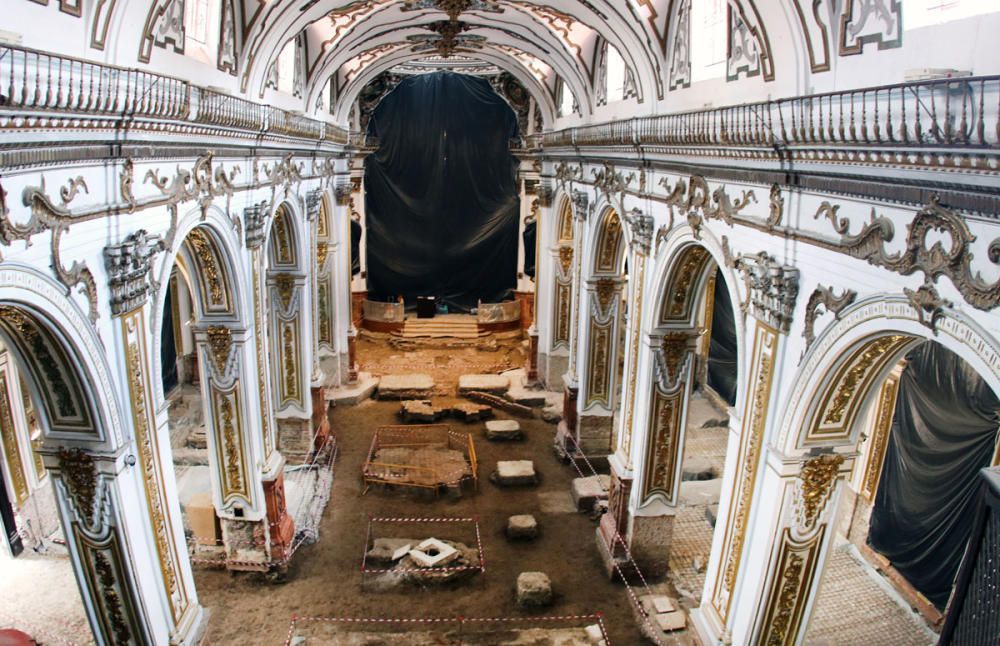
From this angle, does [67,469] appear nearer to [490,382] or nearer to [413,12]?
[413,12]

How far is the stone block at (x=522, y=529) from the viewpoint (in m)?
A: 11.6

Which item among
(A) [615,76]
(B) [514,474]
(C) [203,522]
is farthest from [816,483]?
(C) [203,522]

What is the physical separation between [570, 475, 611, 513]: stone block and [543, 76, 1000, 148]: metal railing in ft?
23.5

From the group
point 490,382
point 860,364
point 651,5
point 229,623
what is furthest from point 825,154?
point 490,382

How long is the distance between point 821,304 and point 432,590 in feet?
23.0

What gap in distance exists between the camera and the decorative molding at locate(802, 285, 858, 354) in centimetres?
516

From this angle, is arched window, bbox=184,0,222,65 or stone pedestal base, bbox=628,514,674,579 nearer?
arched window, bbox=184,0,222,65

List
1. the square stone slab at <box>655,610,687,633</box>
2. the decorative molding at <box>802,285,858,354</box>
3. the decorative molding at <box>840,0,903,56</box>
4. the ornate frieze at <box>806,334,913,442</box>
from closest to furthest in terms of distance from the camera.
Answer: the decorative molding at <box>840,0,903,56</box>
the decorative molding at <box>802,285,858,354</box>
the ornate frieze at <box>806,334,913,442</box>
the square stone slab at <box>655,610,687,633</box>

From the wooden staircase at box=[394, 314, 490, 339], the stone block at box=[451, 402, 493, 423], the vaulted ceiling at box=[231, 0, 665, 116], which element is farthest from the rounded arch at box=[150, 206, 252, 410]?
the wooden staircase at box=[394, 314, 490, 339]

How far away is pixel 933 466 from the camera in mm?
9172

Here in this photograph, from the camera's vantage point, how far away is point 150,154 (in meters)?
6.36

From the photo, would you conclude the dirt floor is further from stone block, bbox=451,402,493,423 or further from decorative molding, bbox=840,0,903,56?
decorative molding, bbox=840,0,903,56

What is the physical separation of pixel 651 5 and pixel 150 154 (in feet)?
20.0

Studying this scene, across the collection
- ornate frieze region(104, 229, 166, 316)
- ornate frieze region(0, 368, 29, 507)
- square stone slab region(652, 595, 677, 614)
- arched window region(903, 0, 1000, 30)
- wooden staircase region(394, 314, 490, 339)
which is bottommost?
square stone slab region(652, 595, 677, 614)
